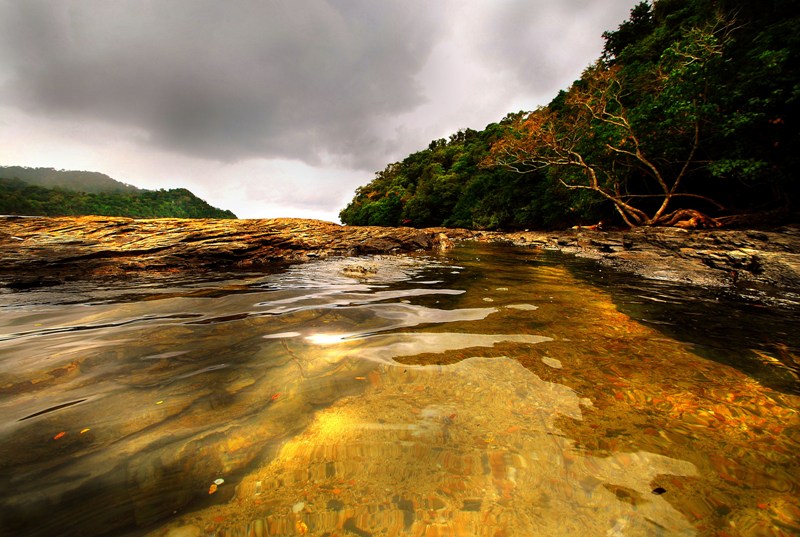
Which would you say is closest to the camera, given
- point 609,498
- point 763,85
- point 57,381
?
point 609,498

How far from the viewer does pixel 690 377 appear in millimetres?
2000

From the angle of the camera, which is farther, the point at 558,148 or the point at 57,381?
the point at 558,148

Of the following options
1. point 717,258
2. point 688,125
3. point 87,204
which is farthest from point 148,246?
point 87,204

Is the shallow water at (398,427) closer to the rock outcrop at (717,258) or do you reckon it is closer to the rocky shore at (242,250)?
the rock outcrop at (717,258)

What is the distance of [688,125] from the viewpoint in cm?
1252

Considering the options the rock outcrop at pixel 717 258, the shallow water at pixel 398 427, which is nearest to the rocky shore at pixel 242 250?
the rock outcrop at pixel 717 258

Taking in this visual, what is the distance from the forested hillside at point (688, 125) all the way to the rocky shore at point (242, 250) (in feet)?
16.9

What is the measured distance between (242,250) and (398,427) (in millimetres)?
8345

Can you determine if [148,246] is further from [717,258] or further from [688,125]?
[688,125]

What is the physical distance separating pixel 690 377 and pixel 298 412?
8.46ft

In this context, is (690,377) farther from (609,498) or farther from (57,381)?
(57,381)

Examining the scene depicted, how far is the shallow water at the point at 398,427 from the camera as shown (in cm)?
103

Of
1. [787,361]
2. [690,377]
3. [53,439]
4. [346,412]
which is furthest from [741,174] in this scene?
[53,439]

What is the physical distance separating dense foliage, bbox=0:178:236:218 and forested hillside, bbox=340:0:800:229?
65.2 m
